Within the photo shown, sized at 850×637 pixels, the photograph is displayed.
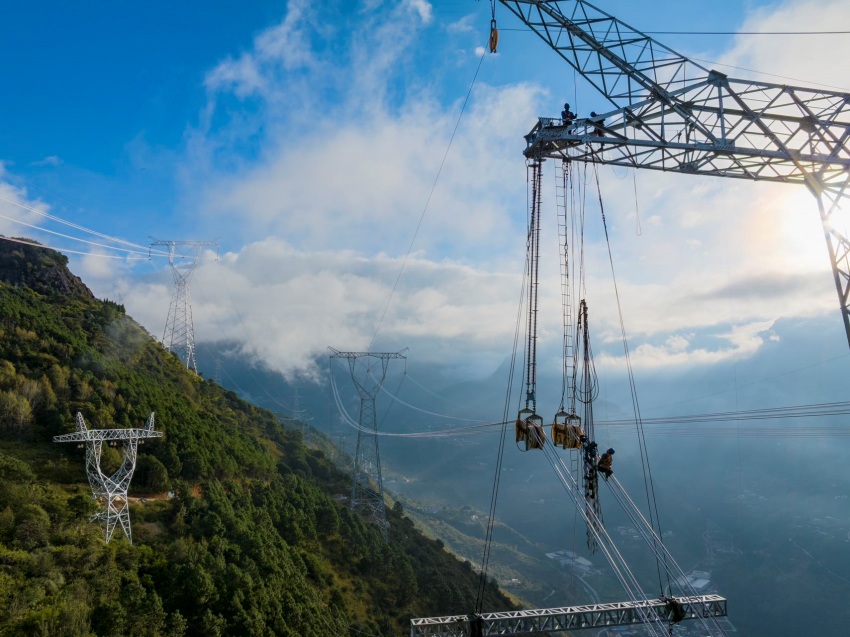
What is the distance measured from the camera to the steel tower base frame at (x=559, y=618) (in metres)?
13.7

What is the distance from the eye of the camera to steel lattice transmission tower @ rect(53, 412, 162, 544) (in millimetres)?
23297

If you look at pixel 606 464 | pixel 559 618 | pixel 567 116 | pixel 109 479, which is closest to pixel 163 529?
pixel 109 479

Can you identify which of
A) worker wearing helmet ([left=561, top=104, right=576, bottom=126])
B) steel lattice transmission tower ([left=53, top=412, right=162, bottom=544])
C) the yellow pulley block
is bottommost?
steel lattice transmission tower ([left=53, top=412, right=162, bottom=544])

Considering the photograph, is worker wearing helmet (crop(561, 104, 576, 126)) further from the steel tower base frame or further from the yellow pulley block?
the steel tower base frame

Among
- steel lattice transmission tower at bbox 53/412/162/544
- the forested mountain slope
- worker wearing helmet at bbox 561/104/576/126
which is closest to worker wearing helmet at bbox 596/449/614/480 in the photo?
worker wearing helmet at bbox 561/104/576/126

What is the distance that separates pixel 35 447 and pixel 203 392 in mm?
29090

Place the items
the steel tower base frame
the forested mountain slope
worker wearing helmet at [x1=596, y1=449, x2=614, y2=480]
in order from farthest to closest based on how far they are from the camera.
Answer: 1. the forested mountain slope
2. the steel tower base frame
3. worker wearing helmet at [x1=596, y1=449, x2=614, y2=480]

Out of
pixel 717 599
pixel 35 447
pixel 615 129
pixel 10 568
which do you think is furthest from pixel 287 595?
pixel 615 129

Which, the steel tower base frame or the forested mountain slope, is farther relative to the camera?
the forested mountain slope

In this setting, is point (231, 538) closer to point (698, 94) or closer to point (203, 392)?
point (698, 94)

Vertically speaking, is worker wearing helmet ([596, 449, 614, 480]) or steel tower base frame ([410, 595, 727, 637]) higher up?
worker wearing helmet ([596, 449, 614, 480])

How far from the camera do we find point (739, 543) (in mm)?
129375

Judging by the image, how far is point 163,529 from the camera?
86.5ft

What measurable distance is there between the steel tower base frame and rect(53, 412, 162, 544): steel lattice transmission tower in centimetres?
1674
